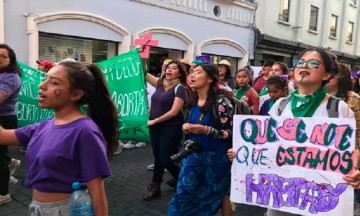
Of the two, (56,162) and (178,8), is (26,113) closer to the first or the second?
(56,162)

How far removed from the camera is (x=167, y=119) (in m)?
4.38

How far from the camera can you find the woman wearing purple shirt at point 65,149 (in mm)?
1749

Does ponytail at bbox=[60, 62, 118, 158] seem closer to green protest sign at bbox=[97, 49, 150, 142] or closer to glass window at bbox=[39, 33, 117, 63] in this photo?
green protest sign at bbox=[97, 49, 150, 142]

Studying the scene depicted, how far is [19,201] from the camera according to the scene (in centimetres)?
422

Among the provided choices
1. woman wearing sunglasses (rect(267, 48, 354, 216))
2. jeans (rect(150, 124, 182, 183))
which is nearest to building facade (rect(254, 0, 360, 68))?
jeans (rect(150, 124, 182, 183))

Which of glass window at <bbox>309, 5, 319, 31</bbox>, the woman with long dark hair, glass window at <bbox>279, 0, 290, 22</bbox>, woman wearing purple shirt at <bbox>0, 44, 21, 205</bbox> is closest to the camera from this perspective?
the woman with long dark hair

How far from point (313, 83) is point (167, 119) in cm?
223

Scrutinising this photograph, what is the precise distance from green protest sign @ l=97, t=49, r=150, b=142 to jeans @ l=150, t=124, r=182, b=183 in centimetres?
30

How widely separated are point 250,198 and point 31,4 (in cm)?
774

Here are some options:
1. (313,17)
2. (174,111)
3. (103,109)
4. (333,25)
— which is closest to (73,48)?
(174,111)

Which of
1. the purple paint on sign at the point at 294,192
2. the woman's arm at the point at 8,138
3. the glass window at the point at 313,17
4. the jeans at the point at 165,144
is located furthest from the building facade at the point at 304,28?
the woman's arm at the point at 8,138

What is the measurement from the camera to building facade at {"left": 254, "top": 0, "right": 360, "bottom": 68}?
53.0 ft

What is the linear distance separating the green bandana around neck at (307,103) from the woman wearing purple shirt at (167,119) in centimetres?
204

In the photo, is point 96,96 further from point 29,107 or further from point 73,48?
point 73,48
